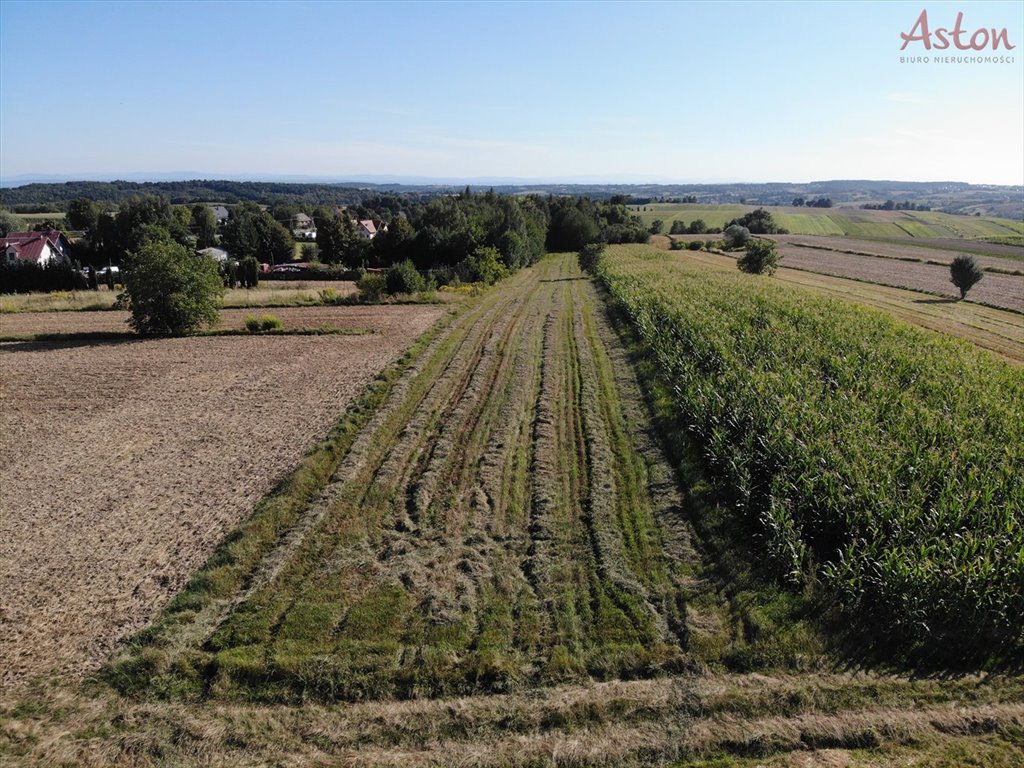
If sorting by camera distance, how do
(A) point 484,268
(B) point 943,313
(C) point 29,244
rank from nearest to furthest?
(B) point 943,313 → (A) point 484,268 → (C) point 29,244

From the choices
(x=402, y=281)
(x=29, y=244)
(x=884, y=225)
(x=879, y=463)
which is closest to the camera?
(x=879, y=463)

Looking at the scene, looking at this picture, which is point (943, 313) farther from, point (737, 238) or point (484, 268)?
point (737, 238)

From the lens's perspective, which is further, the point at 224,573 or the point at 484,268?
the point at 484,268

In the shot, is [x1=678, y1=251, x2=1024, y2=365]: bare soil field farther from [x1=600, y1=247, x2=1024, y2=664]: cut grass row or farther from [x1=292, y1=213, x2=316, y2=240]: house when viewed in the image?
[x1=292, y1=213, x2=316, y2=240]: house

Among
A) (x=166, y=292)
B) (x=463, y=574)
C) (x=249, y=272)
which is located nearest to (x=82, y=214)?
(x=249, y=272)

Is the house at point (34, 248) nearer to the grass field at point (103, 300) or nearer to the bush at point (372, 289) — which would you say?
the grass field at point (103, 300)

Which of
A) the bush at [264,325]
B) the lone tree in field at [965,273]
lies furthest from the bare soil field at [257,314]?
the lone tree in field at [965,273]

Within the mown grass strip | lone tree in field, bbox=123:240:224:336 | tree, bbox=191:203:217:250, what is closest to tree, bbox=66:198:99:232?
tree, bbox=191:203:217:250
